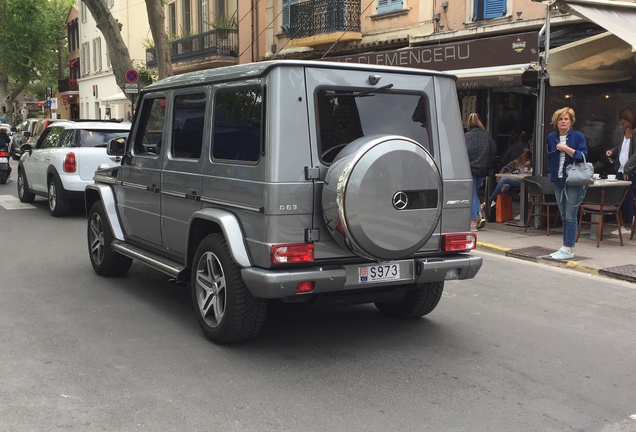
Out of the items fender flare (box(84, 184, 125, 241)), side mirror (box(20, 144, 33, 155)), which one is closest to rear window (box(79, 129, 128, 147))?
side mirror (box(20, 144, 33, 155))

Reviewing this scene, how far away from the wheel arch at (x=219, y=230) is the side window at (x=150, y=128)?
3.64ft

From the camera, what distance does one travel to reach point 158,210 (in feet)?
21.0

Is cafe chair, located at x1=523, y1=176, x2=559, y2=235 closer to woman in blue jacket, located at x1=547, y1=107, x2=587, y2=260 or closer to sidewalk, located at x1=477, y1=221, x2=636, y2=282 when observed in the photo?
sidewalk, located at x1=477, y1=221, x2=636, y2=282

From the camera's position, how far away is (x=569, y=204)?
8977mm

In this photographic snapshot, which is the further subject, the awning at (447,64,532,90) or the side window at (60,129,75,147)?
the side window at (60,129,75,147)

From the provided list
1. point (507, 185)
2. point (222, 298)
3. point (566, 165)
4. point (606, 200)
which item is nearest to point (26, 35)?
point (507, 185)

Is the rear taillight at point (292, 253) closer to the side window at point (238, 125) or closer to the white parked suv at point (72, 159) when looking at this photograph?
the side window at point (238, 125)

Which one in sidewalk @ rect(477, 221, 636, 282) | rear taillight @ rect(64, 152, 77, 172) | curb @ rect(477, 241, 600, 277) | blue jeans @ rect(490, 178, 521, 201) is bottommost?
curb @ rect(477, 241, 600, 277)

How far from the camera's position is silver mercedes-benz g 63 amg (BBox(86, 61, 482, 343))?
482 centimetres

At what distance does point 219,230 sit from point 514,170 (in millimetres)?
8831

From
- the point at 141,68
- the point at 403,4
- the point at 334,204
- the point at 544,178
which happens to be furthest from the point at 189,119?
the point at 141,68

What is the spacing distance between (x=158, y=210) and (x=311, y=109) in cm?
209

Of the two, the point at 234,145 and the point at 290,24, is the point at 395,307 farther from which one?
the point at 290,24

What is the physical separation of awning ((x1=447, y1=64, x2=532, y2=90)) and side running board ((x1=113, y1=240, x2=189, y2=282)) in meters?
7.65
